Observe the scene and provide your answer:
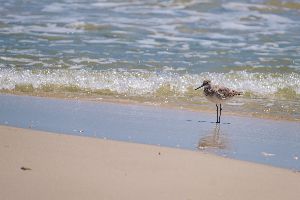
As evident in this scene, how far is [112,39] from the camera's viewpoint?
14102mm

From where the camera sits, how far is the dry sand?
4.51 m

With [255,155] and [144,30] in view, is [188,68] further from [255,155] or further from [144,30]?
[255,155]

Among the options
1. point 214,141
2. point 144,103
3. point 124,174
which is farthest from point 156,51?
point 124,174

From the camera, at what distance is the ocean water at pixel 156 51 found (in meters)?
9.79

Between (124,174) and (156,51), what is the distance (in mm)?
8138

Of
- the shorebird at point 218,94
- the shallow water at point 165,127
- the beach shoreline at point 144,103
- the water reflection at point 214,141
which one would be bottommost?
the water reflection at point 214,141

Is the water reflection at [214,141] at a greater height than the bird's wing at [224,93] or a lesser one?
lesser

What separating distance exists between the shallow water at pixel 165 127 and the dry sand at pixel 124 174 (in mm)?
521

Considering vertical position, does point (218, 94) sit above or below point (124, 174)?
above

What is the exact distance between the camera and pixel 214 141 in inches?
263

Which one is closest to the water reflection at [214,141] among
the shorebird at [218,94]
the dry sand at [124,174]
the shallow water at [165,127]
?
the shallow water at [165,127]

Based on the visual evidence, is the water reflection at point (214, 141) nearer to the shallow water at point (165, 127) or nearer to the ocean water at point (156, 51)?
the shallow water at point (165, 127)

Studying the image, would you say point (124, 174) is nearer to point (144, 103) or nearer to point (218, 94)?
point (218, 94)

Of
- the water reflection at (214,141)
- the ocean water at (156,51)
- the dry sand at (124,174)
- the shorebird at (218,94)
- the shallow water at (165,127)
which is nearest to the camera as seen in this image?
the dry sand at (124,174)
